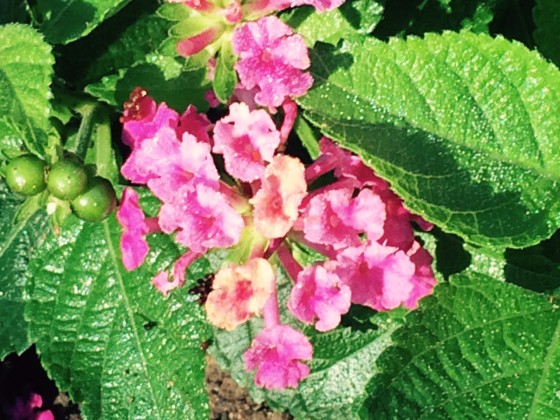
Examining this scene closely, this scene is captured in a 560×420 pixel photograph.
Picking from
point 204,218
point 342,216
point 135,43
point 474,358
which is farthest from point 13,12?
point 474,358

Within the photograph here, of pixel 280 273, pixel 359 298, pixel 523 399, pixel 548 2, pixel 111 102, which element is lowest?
pixel 280 273

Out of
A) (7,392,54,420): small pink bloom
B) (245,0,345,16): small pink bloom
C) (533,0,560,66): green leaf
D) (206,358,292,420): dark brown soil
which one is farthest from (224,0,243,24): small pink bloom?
(7,392,54,420): small pink bloom

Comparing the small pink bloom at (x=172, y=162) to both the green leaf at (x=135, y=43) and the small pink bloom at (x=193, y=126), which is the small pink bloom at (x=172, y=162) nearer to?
the small pink bloom at (x=193, y=126)

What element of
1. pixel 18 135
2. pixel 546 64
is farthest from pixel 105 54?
pixel 546 64

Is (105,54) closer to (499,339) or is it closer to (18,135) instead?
(18,135)

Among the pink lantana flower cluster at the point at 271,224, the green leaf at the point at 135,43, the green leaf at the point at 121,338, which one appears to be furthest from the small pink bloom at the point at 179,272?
the green leaf at the point at 135,43

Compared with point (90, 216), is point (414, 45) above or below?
above

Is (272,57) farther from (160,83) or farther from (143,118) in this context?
(160,83)
